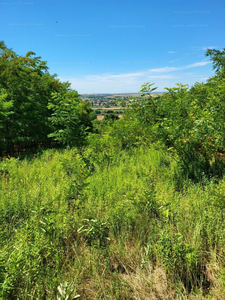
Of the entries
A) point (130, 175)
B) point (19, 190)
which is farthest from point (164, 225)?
point (19, 190)

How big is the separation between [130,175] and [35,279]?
10.1ft

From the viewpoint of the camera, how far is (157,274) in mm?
2057

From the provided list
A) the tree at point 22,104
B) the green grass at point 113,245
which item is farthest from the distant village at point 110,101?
the tree at point 22,104

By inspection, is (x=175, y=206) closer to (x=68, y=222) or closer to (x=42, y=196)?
(x=68, y=222)

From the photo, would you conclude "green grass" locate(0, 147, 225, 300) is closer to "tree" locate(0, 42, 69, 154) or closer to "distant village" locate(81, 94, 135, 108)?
"distant village" locate(81, 94, 135, 108)

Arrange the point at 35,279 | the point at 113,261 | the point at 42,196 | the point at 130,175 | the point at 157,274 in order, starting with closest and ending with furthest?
1. the point at 35,279
2. the point at 157,274
3. the point at 113,261
4. the point at 42,196
5. the point at 130,175

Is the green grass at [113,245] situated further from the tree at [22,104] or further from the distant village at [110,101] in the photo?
the tree at [22,104]

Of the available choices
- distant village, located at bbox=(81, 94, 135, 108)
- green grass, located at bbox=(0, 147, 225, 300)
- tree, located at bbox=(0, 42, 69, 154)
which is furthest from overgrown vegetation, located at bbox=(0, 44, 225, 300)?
tree, located at bbox=(0, 42, 69, 154)

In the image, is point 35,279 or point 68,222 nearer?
point 35,279

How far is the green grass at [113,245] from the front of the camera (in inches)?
74.0

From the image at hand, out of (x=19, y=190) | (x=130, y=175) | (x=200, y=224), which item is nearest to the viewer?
(x=200, y=224)

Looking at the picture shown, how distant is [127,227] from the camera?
9.04ft

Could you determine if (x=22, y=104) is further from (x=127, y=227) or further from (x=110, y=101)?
(x=127, y=227)

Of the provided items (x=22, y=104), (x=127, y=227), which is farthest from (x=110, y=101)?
(x=127, y=227)
